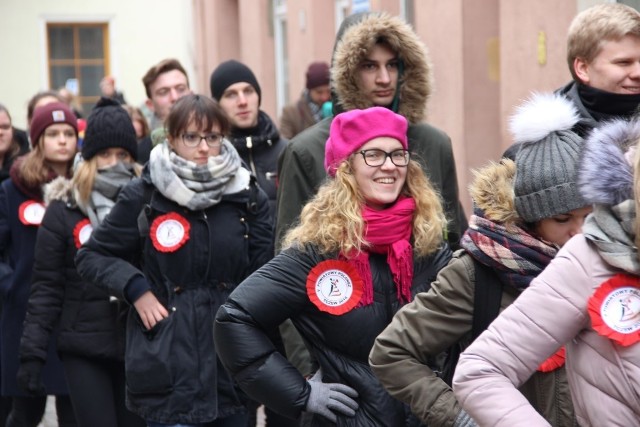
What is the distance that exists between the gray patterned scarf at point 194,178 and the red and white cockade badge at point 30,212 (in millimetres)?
1652

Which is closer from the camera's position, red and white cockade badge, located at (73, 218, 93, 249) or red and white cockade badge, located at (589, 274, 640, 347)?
red and white cockade badge, located at (589, 274, 640, 347)

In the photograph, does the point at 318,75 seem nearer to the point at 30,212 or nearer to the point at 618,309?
the point at 30,212

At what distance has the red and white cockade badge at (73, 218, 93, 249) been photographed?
6.23 m

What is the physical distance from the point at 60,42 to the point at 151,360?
2454 cm

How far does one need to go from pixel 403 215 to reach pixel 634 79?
0.81 meters

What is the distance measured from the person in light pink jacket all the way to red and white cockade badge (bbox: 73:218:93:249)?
3518 millimetres

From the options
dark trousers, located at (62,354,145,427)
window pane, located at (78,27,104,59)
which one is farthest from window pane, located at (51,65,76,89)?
dark trousers, located at (62,354,145,427)

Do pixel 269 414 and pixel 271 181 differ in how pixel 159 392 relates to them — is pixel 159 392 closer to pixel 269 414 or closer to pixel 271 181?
pixel 269 414

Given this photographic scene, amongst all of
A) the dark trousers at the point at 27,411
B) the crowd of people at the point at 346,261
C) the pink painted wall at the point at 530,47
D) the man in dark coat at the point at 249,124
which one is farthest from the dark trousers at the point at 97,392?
the pink painted wall at the point at 530,47

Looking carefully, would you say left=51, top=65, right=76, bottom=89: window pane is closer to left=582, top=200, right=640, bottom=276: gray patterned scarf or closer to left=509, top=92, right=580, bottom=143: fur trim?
left=509, top=92, right=580, bottom=143: fur trim

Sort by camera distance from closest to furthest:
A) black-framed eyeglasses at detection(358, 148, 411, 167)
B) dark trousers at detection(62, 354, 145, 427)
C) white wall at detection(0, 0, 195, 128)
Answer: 1. black-framed eyeglasses at detection(358, 148, 411, 167)
2. dark trousers at detection(62, 354, 145, 427)
3. white wall at detection(0, 0, 195, 128)

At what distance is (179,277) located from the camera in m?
5.41

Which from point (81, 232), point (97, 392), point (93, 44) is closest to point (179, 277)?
point (97, 392)

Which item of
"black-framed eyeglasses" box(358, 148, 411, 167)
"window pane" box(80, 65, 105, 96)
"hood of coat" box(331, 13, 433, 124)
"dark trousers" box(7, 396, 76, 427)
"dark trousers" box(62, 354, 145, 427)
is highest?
"window pane" box(80, 65, 105, 96)
